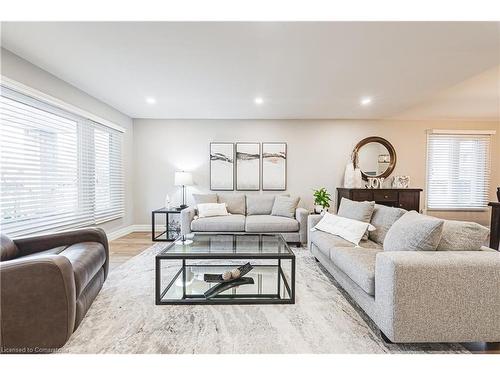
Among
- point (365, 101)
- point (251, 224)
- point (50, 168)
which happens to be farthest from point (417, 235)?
point (50, 168)

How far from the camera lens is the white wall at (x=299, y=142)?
15.9 feet

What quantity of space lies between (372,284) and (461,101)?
3.85 metres

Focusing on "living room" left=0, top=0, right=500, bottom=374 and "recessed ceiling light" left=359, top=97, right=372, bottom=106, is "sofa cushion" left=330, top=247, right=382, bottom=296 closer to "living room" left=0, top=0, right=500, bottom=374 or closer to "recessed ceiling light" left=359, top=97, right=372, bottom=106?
"living room" left=0, top=0, right=500, bottom=374

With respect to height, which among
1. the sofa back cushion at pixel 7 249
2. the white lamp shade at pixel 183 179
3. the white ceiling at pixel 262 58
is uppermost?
the white ceiling at pixel 262 58

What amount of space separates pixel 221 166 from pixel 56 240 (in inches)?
121

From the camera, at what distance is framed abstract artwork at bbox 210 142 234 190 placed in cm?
480

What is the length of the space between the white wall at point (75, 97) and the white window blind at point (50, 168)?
18 cm

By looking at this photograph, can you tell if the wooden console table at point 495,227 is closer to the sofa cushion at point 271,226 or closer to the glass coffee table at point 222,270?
the sofa cushion at point 271,226

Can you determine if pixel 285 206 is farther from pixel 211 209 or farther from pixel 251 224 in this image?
pixel 211 209

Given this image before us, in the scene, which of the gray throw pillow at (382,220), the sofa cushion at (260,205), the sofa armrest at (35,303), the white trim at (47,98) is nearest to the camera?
the sofa armrest at (35,303)

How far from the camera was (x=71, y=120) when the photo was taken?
326 centimetres

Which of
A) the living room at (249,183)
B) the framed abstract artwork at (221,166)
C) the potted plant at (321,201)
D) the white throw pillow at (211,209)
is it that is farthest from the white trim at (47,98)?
the potted plant at (321,201)

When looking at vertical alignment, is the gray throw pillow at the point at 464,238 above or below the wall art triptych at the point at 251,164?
below
